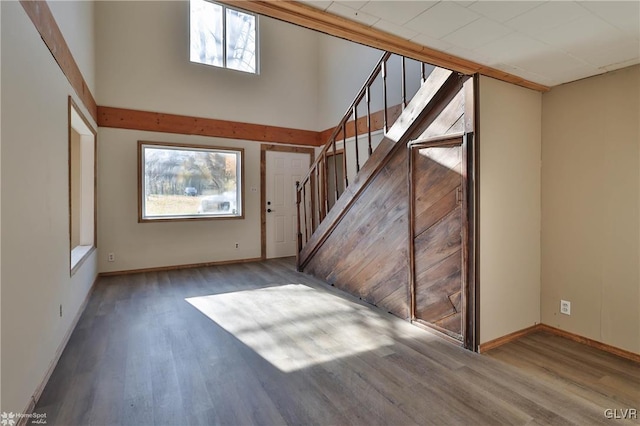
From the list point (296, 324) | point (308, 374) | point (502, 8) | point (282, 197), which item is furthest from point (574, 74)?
point (282, 197)

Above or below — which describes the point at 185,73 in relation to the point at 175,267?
above

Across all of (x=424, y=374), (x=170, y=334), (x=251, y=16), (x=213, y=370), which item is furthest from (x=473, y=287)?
(x=251, y=16)

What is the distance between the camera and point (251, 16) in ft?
20.5

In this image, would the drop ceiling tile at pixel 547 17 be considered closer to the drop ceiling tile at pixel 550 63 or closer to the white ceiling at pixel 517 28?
the white ceiling at pixel 517 28

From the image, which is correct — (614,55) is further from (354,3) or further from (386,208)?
(386,208)

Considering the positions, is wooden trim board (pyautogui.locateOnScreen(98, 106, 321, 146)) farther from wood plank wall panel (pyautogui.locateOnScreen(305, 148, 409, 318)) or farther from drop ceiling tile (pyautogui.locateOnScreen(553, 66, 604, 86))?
drop ceiling tile (pyautogui.locateOnScreen(553, 66, 604, 86))

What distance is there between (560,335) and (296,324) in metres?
2.27

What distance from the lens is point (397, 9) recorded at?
163 centimetres

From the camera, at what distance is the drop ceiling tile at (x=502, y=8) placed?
1.58 m

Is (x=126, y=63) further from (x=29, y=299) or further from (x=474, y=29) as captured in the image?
(x=474, y=29)

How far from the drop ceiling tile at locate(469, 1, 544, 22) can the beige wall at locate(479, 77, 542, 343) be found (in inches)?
33.9

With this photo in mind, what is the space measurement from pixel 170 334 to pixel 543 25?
11.1 ft

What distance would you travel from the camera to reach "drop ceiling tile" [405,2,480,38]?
1.64 meters

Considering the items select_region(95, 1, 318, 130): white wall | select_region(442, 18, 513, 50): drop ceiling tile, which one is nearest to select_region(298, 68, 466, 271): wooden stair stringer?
select_region(442, 18, 513, 50): drop ceiling tile
